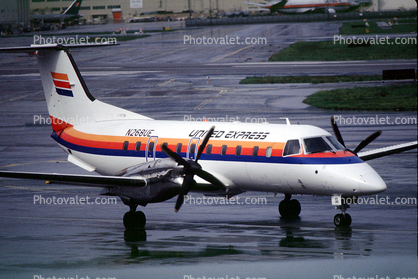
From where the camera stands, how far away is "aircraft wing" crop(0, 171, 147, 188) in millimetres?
18731

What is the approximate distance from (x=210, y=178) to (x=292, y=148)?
2.92 meters

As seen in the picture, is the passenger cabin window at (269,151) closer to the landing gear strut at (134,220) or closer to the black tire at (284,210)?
the black tire at (284,210)

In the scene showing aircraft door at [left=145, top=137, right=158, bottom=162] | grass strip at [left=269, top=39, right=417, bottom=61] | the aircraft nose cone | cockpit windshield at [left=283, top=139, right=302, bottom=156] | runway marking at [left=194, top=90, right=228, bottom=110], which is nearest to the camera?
the aircraft nose cone

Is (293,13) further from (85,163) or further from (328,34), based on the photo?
Answer: (85,163)

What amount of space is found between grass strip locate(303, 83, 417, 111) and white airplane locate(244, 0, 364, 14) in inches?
4212

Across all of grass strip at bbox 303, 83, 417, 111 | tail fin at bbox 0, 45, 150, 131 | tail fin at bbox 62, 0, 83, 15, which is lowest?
grass strip at bbox 303, 83, 417, 111

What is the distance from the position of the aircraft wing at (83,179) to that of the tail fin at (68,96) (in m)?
5.86

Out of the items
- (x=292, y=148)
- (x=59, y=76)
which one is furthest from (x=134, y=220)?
(x=59, y=76)

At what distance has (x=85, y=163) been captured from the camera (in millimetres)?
24422

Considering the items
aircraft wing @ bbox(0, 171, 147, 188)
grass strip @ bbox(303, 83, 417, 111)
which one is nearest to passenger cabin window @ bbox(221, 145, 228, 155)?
aircraft wing @ bbox(0, 171, 147, 188)

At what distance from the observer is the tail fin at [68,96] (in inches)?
995

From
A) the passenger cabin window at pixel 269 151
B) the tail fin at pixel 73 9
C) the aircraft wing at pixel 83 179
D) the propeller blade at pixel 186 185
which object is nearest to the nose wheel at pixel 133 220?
the aircraft wing at pixel 83 179

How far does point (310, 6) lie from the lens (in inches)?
6294

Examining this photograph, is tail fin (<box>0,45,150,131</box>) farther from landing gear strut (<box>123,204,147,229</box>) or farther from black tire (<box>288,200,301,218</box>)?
black tire (<box>288,200,301,218</box>)
